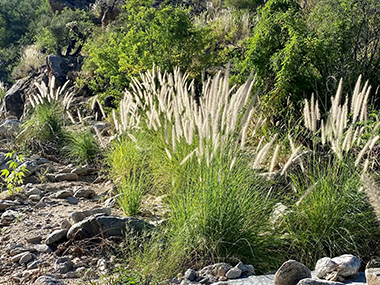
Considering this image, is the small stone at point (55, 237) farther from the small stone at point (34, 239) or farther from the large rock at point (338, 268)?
the large rock at point (338, 268)

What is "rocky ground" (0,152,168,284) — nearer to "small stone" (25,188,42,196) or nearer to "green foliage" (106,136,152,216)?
"small stone" (25,188,42,196)

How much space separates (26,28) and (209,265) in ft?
74.3

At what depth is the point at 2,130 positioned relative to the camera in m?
9.05

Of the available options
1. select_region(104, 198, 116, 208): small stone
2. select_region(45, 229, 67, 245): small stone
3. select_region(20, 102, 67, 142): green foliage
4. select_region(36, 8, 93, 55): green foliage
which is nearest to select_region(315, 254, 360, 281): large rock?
select_region(45, 229, 67, 245): small stone

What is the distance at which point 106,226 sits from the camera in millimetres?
3797

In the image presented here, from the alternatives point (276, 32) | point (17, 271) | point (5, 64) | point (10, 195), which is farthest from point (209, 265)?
point (5, 64)

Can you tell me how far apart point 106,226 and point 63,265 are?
1.69 feet

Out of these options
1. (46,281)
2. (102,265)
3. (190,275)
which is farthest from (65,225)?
(190,275)

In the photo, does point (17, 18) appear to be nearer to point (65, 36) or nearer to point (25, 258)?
point (65, 36)

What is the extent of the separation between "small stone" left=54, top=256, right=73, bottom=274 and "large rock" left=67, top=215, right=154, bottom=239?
0.34 metres

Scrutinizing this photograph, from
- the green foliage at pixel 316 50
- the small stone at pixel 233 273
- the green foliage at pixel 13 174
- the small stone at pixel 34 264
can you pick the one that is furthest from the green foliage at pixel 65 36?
the small stone at pixel 233 273

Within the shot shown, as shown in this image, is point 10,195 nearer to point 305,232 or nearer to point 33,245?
point 33,245

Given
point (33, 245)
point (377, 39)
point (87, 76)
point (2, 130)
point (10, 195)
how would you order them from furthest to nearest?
point (87, 76) < point (2, 130) < point (377, 39) < point (10, 195) < point (33, 245)

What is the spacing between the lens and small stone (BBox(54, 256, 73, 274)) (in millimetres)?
3369
